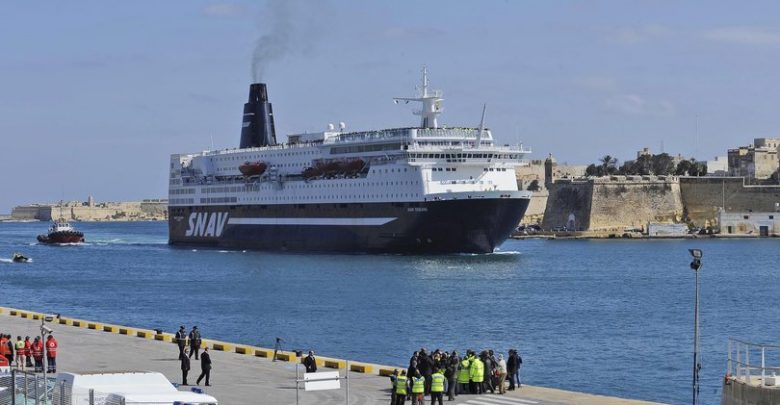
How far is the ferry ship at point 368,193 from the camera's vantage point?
61406 millimetres

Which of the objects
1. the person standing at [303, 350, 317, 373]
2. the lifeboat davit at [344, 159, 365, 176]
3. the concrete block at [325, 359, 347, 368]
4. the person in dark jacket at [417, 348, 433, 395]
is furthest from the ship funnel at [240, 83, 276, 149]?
the person in dark jacket at [417, 348, 433, 395]

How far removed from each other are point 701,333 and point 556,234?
69965 mm

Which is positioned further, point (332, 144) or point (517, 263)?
point (332, 144)

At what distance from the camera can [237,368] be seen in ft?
79.1

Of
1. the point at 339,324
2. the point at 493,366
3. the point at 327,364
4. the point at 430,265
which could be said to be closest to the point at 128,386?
the point at 493,366

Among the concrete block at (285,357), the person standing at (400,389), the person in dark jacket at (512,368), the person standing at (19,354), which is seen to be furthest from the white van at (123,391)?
the concrete block at (285,357)

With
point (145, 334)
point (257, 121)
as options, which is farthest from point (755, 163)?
point (145, 334)

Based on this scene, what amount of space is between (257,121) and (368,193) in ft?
72.5

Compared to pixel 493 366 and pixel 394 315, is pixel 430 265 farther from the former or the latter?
pixel 493 366

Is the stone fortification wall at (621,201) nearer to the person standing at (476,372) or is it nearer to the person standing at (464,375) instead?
the person standing at (464,375)

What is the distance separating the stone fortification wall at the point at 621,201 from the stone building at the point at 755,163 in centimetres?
1257

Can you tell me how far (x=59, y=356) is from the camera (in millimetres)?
25344

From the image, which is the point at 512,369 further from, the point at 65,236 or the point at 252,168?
the point at 65,236

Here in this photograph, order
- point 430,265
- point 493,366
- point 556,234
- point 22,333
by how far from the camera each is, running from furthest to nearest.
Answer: point 556,234, point 430,265, point 22,333, point 493,366
